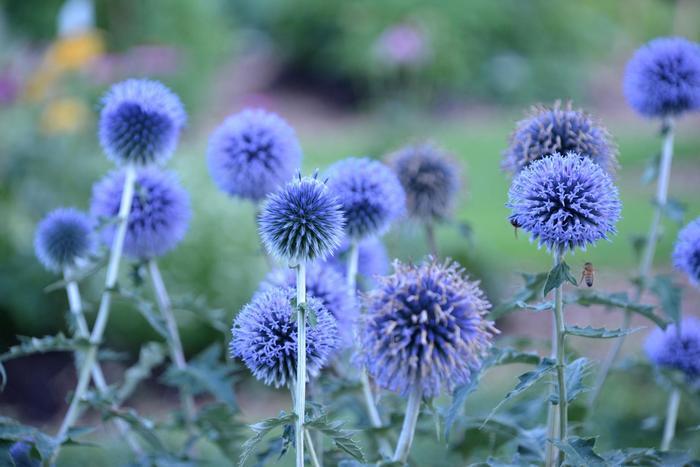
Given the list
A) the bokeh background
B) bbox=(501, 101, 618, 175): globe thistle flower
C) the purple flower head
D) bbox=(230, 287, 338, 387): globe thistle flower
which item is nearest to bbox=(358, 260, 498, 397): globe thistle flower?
bbox=(230, 287, 338, 387): globe thistle flower

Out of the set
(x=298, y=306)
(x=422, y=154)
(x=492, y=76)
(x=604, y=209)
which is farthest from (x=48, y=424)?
(x=492, y=76)

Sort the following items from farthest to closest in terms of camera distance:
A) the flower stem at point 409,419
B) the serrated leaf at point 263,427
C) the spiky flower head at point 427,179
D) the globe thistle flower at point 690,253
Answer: the spiky flower head at point 427,179, the globe thistle flower at point 690,253, the flower stem at point 409,419, the serrated leaf at point 263,427

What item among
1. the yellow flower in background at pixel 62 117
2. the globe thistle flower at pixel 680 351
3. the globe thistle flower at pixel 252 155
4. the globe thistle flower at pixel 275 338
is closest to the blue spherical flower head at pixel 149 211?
the globe thistle flower at pixel 252 155

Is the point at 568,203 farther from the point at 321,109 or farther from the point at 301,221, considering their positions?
the point at 321,109

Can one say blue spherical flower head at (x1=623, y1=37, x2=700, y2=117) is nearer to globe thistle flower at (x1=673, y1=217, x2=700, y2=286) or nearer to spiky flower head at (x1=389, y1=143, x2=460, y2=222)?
globe thistle flower at (x1=673, y1=217, x2=700, y2=286)

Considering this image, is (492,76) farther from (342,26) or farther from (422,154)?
(422,154)

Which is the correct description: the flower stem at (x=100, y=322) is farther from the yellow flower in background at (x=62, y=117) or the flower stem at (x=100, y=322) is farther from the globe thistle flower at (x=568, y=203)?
the yellow flower in background at (x=62, y=117)

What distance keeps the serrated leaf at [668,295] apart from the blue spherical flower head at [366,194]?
0.88m

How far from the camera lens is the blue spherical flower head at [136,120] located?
8.09 ft

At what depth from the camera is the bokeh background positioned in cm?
588

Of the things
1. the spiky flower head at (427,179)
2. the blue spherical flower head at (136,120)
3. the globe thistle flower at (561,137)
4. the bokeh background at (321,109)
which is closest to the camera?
the globe thistle flower at (561,137)

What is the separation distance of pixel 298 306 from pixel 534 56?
14850 millimetres

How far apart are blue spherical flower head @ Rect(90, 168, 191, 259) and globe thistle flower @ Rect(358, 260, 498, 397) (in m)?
1.09

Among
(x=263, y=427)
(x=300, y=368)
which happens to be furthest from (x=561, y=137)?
(x=263, y=427)
